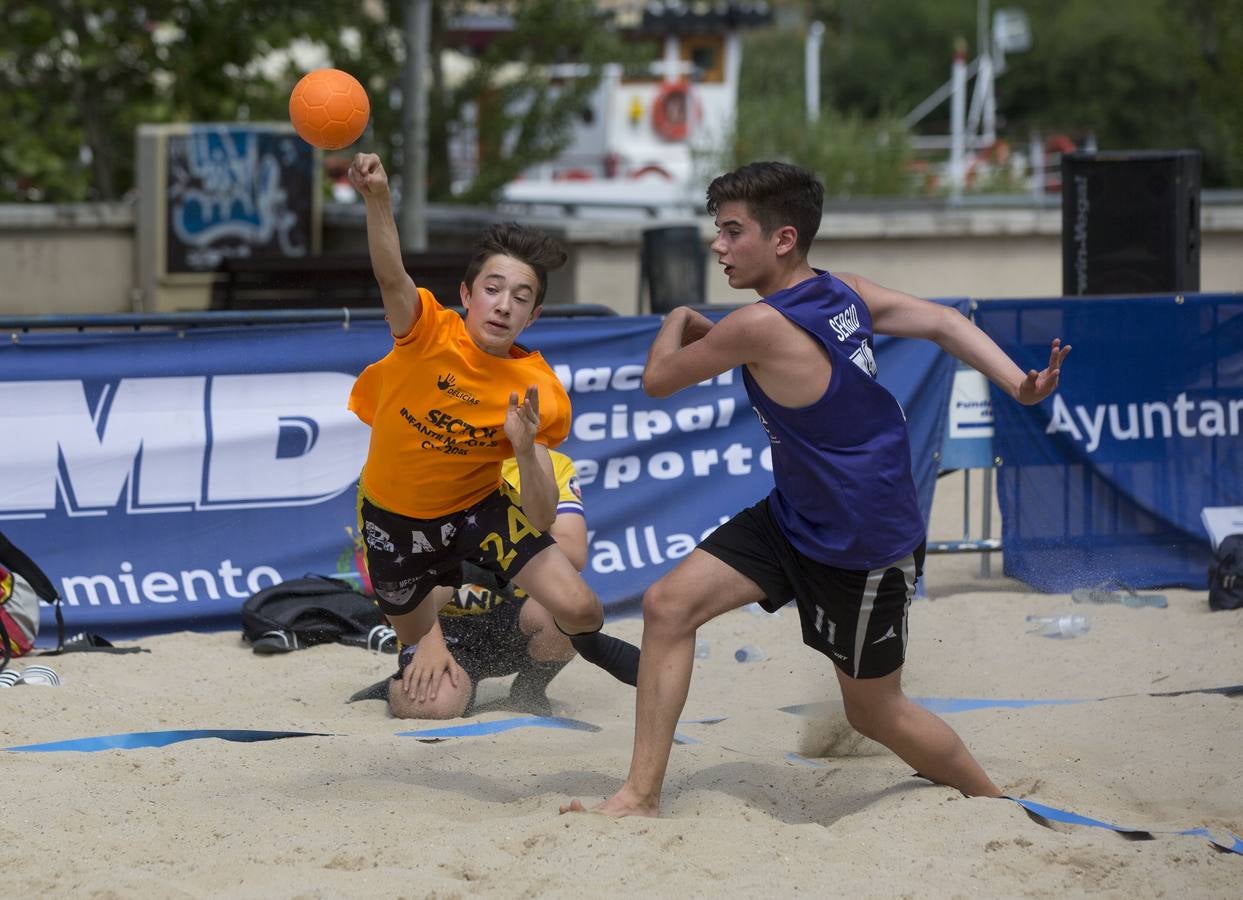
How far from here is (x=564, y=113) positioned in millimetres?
17766

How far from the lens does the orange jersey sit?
191 inches

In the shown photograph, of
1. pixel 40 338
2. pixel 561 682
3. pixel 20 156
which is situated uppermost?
pixel 20 156

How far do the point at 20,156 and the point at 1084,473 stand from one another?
12.4m

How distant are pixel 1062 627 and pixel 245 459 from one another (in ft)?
12.9

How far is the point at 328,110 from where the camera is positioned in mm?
4516

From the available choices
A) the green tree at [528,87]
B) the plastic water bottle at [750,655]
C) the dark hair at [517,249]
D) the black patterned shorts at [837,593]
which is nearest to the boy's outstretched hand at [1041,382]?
the black patterned shorts at [837,593]

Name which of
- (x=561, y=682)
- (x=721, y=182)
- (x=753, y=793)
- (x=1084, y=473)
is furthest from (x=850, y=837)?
(x=1084, y=473)

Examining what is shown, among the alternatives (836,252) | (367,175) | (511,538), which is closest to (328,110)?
(367,175)

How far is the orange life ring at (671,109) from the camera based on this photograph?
36781 mm

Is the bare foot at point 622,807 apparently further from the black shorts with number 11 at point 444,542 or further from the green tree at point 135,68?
the green tree at point 135,68

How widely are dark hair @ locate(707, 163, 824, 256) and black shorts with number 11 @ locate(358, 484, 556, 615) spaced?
129 cm

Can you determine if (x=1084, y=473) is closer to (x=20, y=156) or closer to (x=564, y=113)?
(x=564, y=113)

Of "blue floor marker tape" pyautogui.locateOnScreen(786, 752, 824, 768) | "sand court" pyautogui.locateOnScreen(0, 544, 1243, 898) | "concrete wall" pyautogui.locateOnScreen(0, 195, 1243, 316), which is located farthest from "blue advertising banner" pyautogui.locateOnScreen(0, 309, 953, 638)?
"concrete wall" pyautogui.locateOnScreen(0, 195, 1243, 316)

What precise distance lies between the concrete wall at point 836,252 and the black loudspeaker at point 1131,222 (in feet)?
15.2
